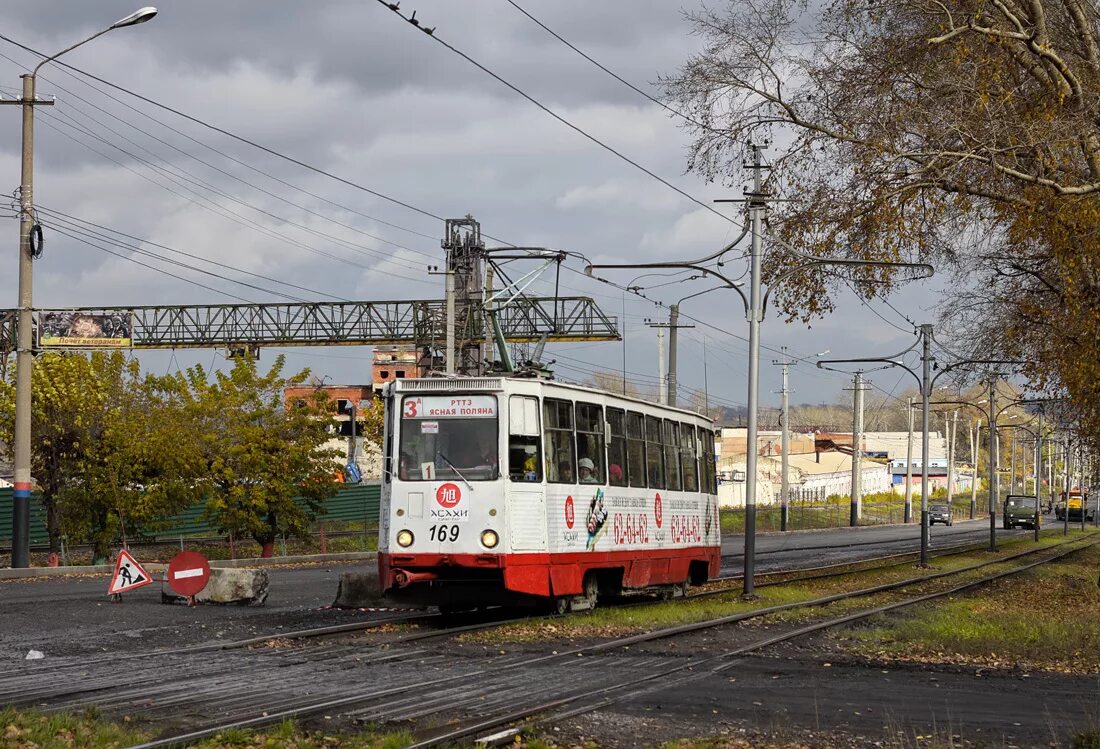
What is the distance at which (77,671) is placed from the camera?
12867 mm

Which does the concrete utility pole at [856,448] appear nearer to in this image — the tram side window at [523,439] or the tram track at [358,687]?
the tram side window at [523,439]

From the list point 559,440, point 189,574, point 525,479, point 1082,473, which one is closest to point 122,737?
point 525,479

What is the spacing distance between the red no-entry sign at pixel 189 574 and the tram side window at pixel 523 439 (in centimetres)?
576

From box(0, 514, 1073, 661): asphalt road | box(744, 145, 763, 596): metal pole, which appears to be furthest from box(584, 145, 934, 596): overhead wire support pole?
box(0, 514, 1073, 661): asphalt road

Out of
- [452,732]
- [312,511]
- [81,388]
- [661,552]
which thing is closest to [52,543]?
[81,388]

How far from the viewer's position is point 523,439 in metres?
17.8

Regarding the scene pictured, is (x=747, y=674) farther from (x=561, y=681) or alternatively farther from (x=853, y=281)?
(x=853, y=281)

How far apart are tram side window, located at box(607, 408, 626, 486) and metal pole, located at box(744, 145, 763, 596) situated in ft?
9.45

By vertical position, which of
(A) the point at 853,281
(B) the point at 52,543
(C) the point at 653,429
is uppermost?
(A) the point at 853,281

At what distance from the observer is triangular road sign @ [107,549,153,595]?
2138 centimetres

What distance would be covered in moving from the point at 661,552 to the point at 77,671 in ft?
37.0

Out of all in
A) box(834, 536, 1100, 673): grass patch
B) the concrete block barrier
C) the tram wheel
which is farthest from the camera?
the concrete block barrier

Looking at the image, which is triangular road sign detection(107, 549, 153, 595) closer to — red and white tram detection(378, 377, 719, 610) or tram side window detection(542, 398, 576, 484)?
red and white tram detection(378, 377, 719, 610)

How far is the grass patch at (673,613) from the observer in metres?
16.7
